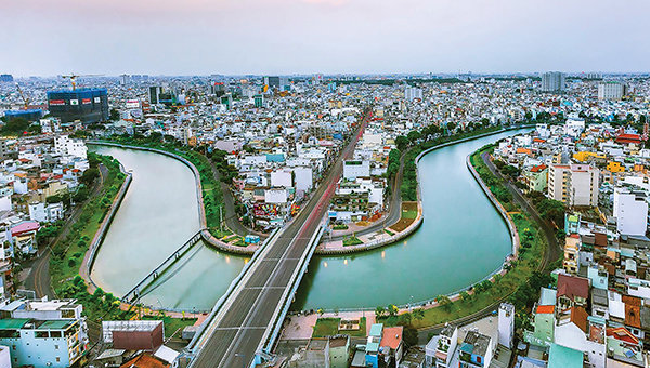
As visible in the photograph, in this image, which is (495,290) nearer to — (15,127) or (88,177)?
(88,177)

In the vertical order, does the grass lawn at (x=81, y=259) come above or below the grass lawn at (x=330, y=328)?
above

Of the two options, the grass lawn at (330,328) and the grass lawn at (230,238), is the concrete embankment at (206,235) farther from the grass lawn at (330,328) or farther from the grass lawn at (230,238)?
the grass lawn at (330,328)

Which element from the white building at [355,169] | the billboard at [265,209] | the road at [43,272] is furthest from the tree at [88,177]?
the white building at [355,169]

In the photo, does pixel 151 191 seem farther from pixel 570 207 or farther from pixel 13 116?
pixel 13 116

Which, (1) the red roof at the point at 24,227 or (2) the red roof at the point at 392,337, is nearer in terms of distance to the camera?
(2) the red roof at the point at 392,337

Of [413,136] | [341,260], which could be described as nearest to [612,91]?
[413,136]

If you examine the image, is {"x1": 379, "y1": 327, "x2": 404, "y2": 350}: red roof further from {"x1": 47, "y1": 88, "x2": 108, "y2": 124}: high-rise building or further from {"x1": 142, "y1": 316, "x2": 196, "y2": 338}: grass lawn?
{"x1": 47, "y1": 88, "x2": 108, "y2": 124}: high-rise building

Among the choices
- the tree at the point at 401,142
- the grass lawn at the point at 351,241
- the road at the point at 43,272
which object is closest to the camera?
the road at the point at 43,272

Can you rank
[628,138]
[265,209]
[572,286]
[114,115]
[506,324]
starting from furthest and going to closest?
[114,115] → [628,138] → [265,209] → [572,286] → [506,324]
